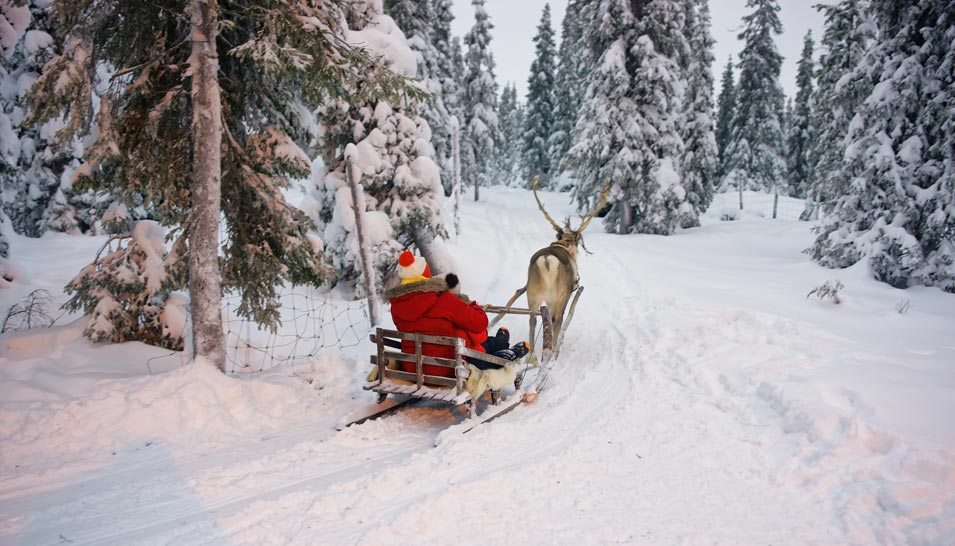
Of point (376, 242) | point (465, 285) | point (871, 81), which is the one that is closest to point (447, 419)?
point (376, 242)

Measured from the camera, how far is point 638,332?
789cm

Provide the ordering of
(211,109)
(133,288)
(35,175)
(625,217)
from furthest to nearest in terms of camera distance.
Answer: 1. (625,217)
2. (35,175)
3. (133,288)
4. (211,109)

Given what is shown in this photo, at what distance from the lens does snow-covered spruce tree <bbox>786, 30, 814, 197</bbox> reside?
116 feet

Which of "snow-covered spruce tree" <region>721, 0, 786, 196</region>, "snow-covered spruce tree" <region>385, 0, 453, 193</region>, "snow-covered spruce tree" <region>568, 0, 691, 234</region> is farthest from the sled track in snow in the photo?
"snow-covered spruce tree" <region>721, 0, 786, 196</region>

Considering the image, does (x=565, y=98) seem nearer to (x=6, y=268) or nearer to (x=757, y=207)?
(x=757, y=207)

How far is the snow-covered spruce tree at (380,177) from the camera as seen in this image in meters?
11.0

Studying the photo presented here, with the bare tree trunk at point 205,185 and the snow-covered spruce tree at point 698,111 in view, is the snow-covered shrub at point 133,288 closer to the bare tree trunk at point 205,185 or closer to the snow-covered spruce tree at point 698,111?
the bare tree trunk at point 205,185

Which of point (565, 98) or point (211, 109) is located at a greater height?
point (565, 98)

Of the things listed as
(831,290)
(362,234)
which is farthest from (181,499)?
(831,290)

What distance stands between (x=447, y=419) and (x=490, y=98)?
33.5 m

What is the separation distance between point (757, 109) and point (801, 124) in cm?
721

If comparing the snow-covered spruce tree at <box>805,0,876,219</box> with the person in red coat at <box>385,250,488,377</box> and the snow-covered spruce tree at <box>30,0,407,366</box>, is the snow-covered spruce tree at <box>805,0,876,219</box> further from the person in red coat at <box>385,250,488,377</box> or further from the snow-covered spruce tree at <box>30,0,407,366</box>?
the snow-covered spruce tree at <box>30,0,407,366</box>

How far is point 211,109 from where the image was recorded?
538cm

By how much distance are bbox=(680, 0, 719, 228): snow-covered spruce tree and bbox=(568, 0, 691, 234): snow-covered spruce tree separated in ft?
17.2
